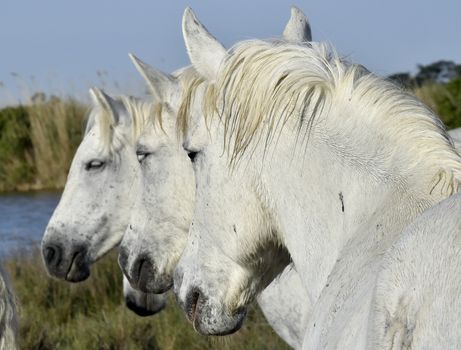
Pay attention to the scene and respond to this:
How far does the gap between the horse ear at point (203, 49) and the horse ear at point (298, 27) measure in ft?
2.03

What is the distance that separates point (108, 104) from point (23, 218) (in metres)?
7.41

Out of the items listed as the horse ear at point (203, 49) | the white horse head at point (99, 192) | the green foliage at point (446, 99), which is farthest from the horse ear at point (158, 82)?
the green foliage at point (446, 99)

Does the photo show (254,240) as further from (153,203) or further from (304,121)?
(153,203)

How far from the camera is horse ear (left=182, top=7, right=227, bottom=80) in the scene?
11.4 feet

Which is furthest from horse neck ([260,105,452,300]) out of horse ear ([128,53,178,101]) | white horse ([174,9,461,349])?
horse ear ([128,53,178,101])

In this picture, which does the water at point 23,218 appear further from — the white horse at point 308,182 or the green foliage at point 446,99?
the white horse at point 308,182

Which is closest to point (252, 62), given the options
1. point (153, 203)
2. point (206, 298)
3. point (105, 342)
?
point (206, 298)

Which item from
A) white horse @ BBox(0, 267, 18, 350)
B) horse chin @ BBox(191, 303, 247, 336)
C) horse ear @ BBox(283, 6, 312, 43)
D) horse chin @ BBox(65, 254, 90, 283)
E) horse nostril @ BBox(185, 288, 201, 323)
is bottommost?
horse chin @ BBox(65, 254, 90, 283)

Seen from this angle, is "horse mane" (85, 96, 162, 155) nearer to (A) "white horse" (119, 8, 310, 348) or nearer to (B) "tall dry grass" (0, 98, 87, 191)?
(A) "white horse" (119, 8, 310, 348)

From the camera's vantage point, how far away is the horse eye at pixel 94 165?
5.86 m

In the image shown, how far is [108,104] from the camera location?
585 centimetres

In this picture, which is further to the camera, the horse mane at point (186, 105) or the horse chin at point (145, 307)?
the horse chin at point (145, 307)

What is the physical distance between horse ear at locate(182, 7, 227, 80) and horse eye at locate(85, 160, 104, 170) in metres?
2.15

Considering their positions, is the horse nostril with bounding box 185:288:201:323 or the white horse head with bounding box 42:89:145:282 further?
the white horse head with bounding box 42:89:145:282
